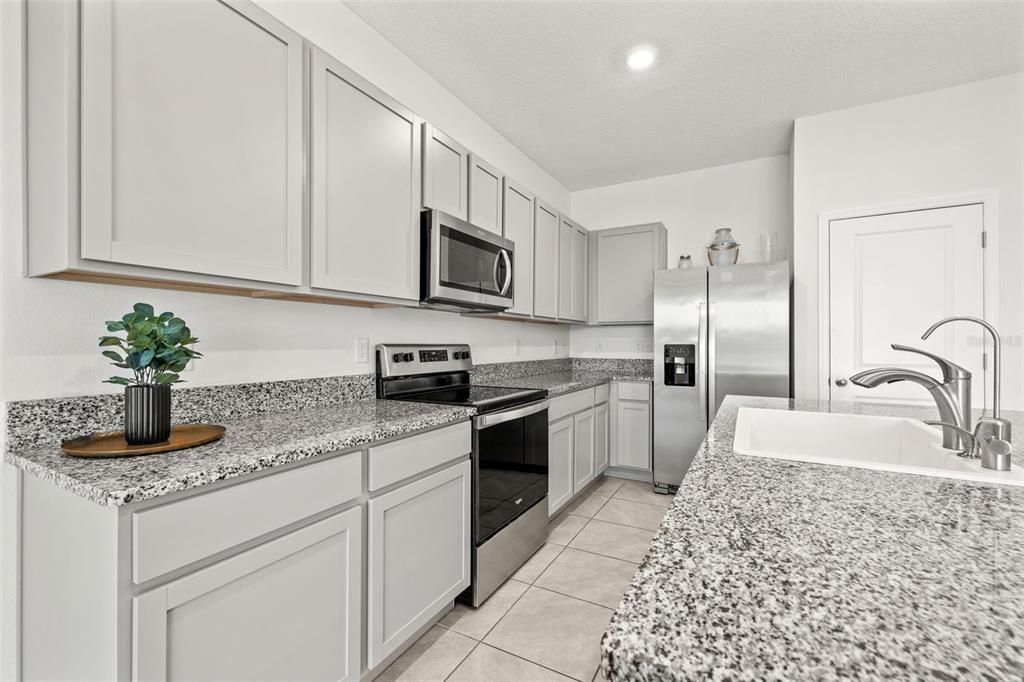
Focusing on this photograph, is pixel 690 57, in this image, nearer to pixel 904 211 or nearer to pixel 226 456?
pixel 904 211

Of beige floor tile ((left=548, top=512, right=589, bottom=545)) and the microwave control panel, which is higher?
the microwave control panel

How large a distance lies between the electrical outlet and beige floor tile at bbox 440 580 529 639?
118cm

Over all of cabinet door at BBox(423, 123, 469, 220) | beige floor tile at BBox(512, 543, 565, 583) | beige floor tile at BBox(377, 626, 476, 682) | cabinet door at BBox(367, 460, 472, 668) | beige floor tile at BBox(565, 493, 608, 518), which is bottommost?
beige floor tile at BBox(377, 626, 476, 682)

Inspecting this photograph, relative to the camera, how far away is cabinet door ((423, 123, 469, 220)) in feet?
6.75

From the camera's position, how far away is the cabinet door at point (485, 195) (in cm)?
241

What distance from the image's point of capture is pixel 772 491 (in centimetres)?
78

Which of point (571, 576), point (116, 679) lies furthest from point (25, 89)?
point (571, 576)

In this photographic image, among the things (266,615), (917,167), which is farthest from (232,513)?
(917,167)

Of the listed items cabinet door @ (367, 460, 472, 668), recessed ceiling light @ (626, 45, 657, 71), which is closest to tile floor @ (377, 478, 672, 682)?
cabinet door @ (367, 460, 472, 668)

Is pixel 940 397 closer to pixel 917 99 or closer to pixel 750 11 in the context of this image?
pixel 750 11

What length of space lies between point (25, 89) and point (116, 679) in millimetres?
1402

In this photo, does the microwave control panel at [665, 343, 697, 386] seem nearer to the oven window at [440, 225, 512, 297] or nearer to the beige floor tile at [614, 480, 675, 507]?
the beige floor tile at [614, 480, 675, 507]

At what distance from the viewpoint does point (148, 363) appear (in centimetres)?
113

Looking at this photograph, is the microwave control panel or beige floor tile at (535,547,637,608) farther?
the microwave control panel
